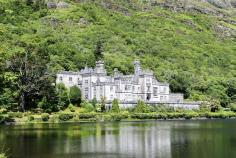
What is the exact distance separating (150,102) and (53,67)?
27.7 metres

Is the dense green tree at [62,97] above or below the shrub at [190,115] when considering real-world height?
above

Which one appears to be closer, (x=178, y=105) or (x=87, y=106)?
(x=87, y=106)

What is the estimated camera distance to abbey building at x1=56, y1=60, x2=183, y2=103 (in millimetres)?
106438

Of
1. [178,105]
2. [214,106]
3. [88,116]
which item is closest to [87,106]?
[88,116]

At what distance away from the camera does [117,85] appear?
108 meters

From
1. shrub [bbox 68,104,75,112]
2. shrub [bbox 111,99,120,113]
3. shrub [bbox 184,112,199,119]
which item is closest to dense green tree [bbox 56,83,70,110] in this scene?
shrub [bbox 68,104,75,112]

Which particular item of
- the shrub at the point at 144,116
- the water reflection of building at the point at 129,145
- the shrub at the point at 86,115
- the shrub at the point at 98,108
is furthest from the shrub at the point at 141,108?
the water reflection of building at the point at 129,145

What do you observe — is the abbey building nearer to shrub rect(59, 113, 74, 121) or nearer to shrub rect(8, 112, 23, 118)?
shrub rect(59, 113, 74, 121)

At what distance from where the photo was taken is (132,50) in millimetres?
169750

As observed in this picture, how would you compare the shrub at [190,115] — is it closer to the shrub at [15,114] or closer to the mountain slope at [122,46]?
the mountain slope at [122,46]

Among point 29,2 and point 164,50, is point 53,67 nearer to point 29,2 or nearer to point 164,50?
point 164,50

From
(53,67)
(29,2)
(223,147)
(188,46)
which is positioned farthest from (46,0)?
(223,147)

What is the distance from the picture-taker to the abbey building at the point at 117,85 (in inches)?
4190

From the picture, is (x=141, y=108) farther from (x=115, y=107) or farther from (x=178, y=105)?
(x=178, y=105)
